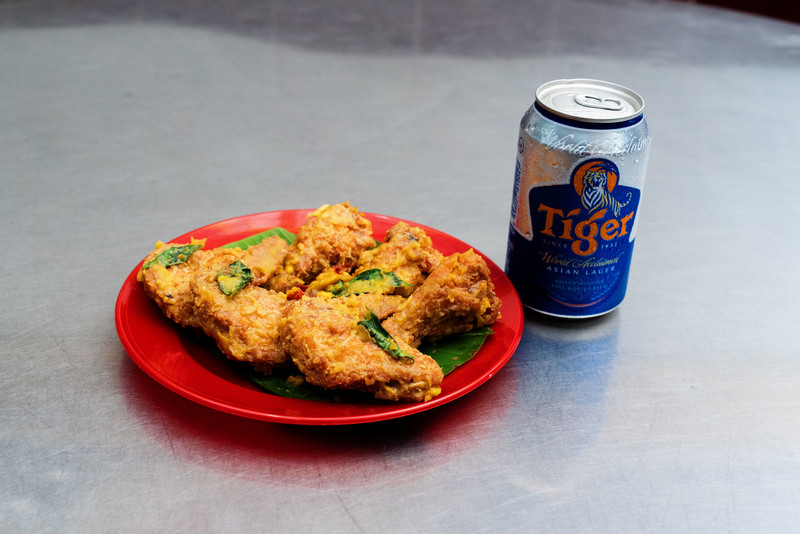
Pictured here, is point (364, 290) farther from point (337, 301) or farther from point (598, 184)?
point (598, 184)

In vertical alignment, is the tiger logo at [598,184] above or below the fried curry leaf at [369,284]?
above

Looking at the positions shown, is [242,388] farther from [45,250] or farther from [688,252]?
[688,252]

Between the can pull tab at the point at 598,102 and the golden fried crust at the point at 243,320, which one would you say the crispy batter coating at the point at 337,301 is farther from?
the can pull tab at the point at 598,102

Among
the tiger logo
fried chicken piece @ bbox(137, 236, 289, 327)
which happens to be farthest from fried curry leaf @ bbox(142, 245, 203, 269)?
the tiger logo

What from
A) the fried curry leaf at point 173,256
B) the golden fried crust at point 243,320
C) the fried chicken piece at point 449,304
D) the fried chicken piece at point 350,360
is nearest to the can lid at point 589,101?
the fried chicken piece at point 449,304

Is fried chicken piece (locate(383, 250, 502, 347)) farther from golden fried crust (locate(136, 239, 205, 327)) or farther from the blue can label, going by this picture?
golden fried crust (locate(136, 239, 205, 327))

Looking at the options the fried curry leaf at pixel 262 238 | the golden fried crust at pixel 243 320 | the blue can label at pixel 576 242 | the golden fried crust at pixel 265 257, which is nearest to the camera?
the golden fried crust at pixel 243 320

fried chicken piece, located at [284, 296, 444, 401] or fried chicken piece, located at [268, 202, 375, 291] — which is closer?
fried chicken piece, located at [284, 296, 444, 401]
